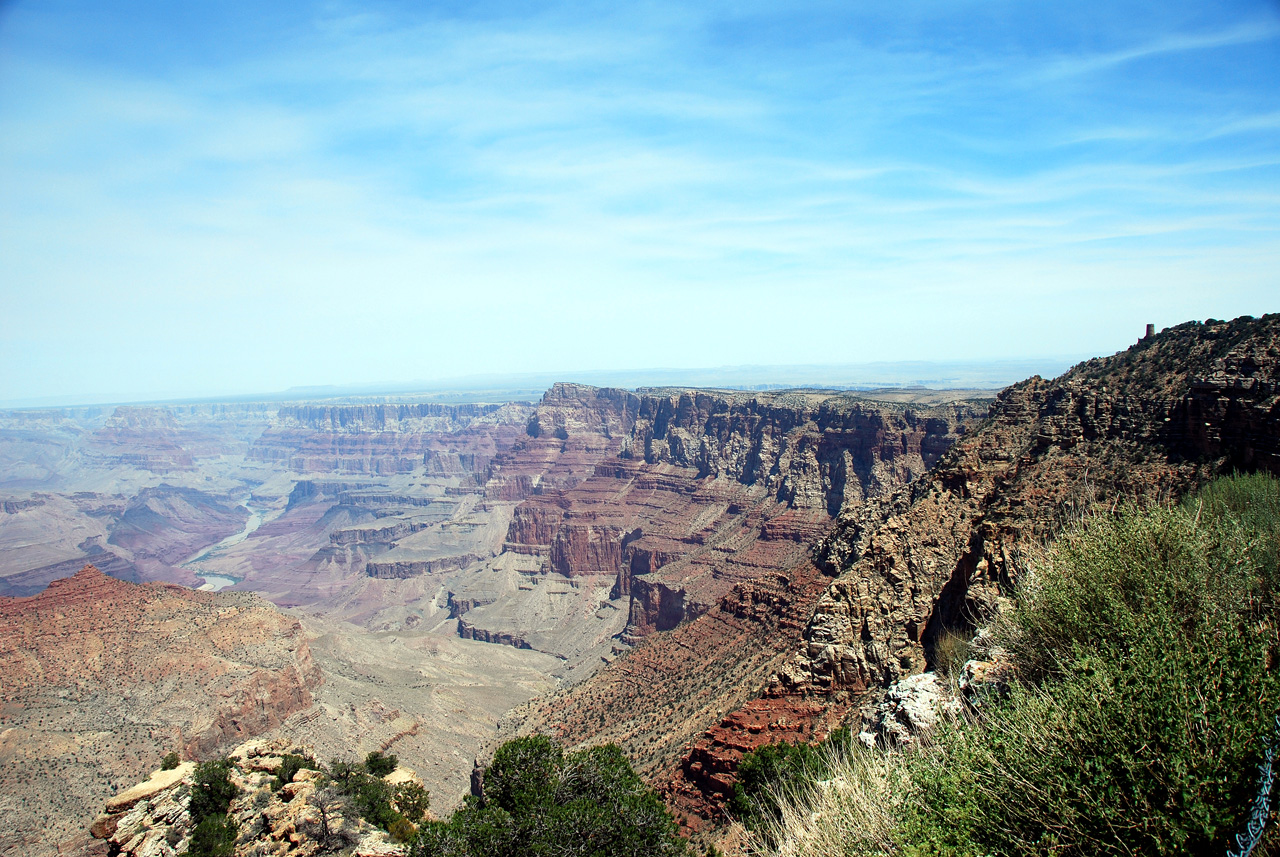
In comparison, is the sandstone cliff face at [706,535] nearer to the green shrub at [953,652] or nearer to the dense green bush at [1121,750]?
the green shrub at [953,652]

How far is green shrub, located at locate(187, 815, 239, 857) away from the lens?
25688 millimetres

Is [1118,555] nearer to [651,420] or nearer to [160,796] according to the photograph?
[160,796]

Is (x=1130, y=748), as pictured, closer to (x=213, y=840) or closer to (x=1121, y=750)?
(x=1121, y=750)

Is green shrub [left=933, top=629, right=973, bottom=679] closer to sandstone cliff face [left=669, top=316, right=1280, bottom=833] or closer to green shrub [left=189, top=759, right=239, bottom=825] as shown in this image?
sandstone cliff face [left=669, top=316, right=1280, bottom=833]

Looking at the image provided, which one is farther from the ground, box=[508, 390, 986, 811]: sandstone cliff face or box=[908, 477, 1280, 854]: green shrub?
box=[908, 477, 1280, 854]: green shrub

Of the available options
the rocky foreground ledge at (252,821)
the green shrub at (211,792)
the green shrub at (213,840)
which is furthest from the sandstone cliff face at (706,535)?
the green shrub at (211,792)

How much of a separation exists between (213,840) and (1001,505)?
32146mm

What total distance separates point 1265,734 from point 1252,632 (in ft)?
9.30

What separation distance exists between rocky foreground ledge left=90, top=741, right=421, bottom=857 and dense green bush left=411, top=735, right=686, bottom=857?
5.50m

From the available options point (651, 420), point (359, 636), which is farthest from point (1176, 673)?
point (651, 420)

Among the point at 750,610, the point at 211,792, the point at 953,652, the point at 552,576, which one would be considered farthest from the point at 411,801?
the point at 552,576

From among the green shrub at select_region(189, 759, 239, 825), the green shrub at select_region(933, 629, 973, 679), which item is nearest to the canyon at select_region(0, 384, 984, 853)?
the green shrub at select_region(189, 759, 239, 825)

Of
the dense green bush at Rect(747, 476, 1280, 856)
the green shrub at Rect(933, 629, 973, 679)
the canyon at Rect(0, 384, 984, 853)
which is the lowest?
the canyon at Rect(0, 384, 984, 853)

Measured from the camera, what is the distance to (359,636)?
85.1 metres
